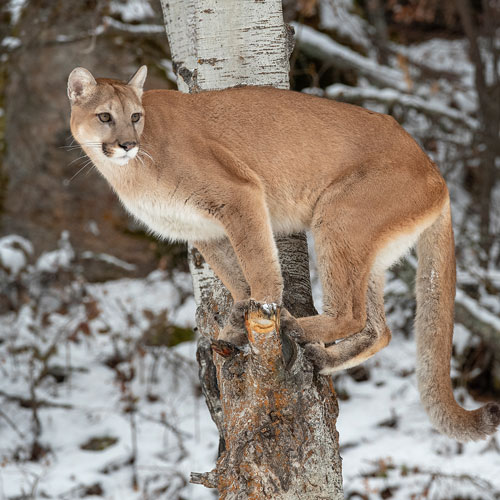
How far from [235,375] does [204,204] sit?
0.84 meters

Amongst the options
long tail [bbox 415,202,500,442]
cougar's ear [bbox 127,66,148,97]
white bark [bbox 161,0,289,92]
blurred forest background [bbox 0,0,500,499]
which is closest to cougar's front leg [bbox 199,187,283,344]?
white bark [bbox 161,0,289,92]

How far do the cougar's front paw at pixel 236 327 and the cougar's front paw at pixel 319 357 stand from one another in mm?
306

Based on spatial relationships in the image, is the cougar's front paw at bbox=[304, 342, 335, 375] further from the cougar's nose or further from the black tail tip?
the cougar's nose

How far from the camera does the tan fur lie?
10.2ft

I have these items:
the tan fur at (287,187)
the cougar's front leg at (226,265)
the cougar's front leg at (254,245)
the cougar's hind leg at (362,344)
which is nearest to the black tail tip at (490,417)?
the tan fur at (287,187)

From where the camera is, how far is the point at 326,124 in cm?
326

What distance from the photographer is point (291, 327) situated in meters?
2.84

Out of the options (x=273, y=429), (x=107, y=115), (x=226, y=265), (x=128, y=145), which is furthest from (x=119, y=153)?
(x=273, y=429)

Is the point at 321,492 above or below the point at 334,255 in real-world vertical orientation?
below

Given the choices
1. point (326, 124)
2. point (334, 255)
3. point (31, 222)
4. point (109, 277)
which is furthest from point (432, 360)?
point (31, 222)

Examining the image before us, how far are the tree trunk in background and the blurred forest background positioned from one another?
187 centimetres

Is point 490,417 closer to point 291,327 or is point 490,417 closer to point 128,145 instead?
point 291,327

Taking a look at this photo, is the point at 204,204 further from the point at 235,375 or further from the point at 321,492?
the point at 321,492

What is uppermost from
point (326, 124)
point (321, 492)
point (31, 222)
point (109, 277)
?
point (326, 124)
